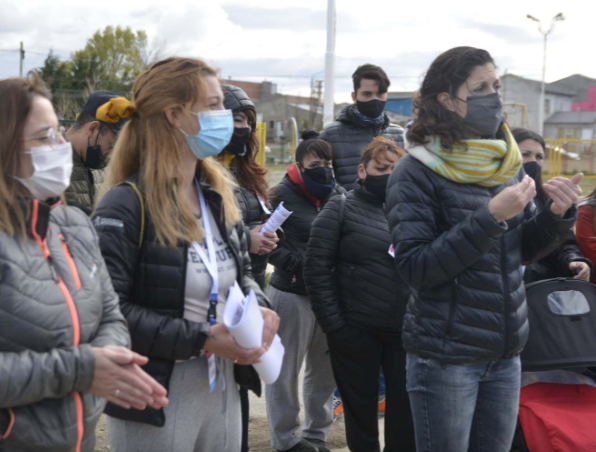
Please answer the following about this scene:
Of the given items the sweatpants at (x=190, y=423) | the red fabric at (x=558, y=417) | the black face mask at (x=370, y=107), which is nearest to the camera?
the sweatpants at (x=190, y=423)

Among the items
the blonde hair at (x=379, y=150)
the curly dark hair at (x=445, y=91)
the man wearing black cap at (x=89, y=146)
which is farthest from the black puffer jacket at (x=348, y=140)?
the curly dark hair at (x=445, y=91)

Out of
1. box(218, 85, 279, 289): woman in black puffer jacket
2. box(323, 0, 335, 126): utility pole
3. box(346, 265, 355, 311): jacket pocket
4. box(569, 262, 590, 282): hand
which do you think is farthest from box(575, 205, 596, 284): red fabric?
box(323, 0, 335, 126): utility pole

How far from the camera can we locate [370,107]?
5062 millimetres

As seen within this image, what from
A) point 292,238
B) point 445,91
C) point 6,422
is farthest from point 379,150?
point 6,422

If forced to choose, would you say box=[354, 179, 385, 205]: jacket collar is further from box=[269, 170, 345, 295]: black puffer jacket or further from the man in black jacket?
the man in black jacket

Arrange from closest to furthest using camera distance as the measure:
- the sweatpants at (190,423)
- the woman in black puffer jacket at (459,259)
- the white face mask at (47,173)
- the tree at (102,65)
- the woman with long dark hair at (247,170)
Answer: the white face mask at (47,173) < the sweatpants at (190,423) < the woman in black puffer jacket at (459,259) < the woman with long dark hair at (247,170) < the tree at (102,65)

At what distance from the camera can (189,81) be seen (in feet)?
8.18

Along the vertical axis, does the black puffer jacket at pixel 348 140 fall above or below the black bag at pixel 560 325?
above

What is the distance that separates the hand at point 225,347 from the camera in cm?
234

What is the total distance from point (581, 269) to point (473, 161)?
1.49 meters

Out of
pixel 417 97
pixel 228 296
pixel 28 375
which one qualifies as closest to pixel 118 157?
pixel 228 296

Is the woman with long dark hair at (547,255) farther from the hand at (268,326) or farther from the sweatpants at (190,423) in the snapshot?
the sweatpants at (190,423)

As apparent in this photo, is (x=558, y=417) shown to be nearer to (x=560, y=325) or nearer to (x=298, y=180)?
(x=560, y=325)

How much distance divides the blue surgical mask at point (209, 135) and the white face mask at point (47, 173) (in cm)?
57
